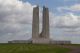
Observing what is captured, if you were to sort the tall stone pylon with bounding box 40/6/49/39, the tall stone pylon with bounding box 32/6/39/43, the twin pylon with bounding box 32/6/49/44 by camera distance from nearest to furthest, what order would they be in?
1. the twin pylon with bounding box 32/6/49/44
2. the tall stone pylon with bounding box 32/6/39/43
3. the tall stone pylon with bounding box 40/6/49/39

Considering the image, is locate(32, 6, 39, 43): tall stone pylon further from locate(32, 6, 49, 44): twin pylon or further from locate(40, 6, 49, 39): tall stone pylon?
locate(40, 6, 49, 39): tall stone pylon

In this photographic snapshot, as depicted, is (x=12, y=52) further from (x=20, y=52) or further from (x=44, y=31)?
(x=44, y=31)

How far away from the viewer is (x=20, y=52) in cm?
3581

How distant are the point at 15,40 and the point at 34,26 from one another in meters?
7.71

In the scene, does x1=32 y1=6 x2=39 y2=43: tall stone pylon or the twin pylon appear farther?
x1=32 y1=6 x2=39 y2=43: tall stone pylon

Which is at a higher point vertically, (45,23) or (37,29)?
(45,23)

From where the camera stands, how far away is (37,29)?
218 ft

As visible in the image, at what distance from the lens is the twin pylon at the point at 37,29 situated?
2579 inches

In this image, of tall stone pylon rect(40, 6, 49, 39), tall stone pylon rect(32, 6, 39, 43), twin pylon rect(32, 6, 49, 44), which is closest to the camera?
twin pylon rect(32, 6, 49, 44)

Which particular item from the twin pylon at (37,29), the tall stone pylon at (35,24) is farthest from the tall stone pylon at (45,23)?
the tall stone pylon at (35,24)

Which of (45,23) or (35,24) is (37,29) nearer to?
(35,24)

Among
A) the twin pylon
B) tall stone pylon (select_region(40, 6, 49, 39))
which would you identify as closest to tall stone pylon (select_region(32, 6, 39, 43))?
the twin pylon

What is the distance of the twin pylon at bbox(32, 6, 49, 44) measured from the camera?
6550 centimetres

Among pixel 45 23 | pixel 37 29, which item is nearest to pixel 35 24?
pixel 37 29
